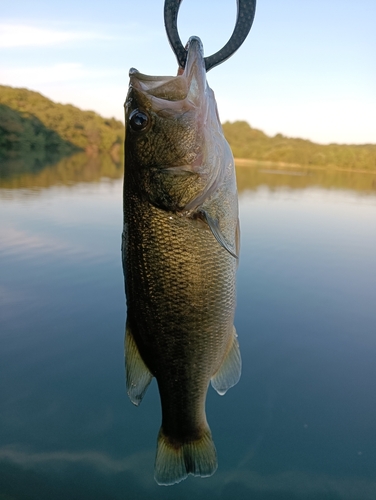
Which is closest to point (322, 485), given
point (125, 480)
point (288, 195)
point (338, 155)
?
point (125, 480)

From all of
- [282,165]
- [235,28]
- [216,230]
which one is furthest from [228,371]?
[282,165]

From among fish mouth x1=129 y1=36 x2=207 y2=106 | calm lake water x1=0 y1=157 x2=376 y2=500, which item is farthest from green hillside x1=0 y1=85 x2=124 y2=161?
fish mouth x1=129 y1=36 x2=207 y2=106

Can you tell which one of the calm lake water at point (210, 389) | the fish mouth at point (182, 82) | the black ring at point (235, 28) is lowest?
the calm lake water at point (210, 389)

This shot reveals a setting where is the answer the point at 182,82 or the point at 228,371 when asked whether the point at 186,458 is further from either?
the point at 182,82

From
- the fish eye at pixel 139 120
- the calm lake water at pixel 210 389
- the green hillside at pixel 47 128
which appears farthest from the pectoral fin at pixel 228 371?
the green hillside at pixel 47 128

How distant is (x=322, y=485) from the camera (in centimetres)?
402

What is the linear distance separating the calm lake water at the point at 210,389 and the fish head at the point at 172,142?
350 cm

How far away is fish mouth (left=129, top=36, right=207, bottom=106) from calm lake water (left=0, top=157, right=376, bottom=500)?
3781mm

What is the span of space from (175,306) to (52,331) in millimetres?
5531

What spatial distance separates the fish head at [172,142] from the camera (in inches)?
59.9

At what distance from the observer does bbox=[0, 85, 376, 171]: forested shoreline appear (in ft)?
194

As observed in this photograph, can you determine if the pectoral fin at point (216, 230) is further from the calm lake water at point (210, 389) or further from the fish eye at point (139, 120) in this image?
the calm lake water at point (210, 389)

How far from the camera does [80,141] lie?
8100cm

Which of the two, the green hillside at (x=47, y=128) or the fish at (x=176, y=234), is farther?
the green hillside at (x=47, y=128)
